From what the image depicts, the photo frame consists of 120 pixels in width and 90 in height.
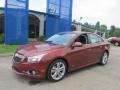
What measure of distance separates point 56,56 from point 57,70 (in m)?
0.46

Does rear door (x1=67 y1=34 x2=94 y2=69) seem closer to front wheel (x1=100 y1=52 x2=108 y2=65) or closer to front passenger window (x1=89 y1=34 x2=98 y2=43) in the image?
front passenger window (x1=89 y1=34 x2=98 y2=43)

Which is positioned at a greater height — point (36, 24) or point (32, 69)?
point (36, 24)

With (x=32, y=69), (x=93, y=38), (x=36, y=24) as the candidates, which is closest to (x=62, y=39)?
(x=93, y=38)

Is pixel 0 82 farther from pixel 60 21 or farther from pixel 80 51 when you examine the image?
pixel 60 21

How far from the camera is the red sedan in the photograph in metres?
6.07

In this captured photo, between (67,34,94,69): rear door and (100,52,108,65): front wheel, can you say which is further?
(100,52,108,65): front wheel

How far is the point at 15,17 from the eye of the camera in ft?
52.9

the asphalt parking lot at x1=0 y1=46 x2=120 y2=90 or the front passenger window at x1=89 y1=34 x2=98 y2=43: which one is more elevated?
the front passenger window at x1=89 y1=34 x2=98 y2=43

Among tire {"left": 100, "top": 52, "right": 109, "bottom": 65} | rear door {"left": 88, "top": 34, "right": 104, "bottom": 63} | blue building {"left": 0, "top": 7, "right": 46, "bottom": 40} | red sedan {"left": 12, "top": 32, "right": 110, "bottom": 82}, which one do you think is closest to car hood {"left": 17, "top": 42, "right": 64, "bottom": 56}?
red sedan {"left": 12, "top": 32, "right": 110, "bottom": 82}

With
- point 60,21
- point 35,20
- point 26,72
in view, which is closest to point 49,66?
point 26,72

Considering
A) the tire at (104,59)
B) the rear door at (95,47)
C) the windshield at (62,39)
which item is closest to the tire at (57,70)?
the windshield at (62,39)

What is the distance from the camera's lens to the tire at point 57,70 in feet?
20.6

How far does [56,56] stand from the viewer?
20.8 feet

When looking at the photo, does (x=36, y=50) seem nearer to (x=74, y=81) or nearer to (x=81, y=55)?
(x=74, y=81)
